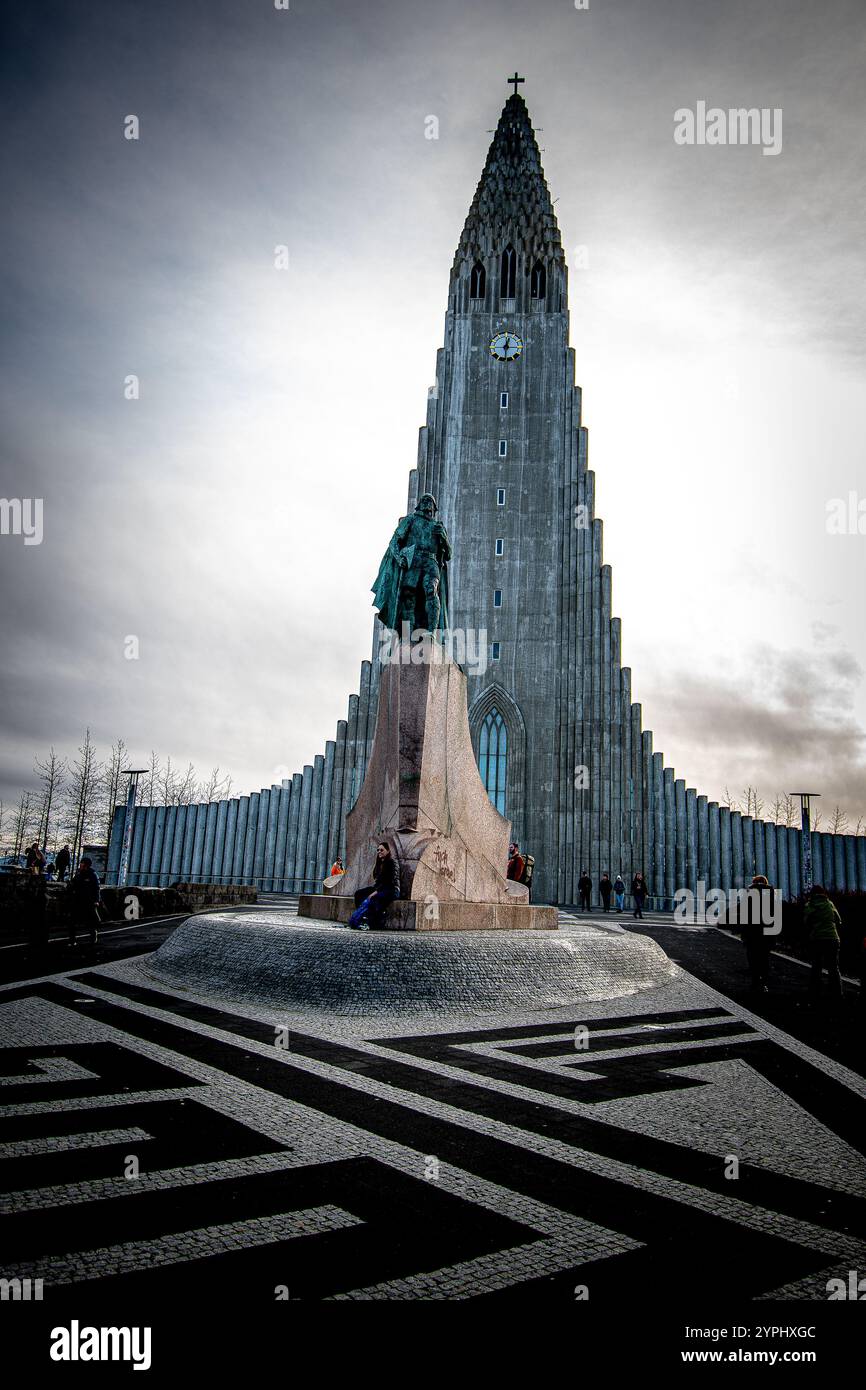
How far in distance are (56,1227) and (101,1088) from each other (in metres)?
1.95

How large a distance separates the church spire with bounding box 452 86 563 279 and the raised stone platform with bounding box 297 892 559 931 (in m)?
43.6

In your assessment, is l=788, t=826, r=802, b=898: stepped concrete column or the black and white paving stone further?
l=788, t=826, r=802, b=898: stepped concrete column

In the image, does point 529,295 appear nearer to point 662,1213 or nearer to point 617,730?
point 617,730

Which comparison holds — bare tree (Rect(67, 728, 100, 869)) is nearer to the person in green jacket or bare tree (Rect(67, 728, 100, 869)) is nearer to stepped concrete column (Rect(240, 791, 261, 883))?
stepped concrete column (Rect(240, 791, 261, 883))

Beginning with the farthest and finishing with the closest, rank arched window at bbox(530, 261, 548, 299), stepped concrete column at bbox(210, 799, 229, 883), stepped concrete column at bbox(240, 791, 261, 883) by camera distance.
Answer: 1. arched window at bbox(530, 261, 548, 299)
2. stepped concrete column at bbox(210, 799, 229, 883)
3. stepped concrete column at bbox(240, 791, 261, 883)

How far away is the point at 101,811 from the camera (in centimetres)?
5109

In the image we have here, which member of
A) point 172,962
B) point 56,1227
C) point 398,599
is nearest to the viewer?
point 56,1227

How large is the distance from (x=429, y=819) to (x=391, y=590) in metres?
3.54

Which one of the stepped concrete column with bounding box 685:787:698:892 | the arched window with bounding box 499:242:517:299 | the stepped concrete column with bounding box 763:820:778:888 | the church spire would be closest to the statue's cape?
the stepped concrete column with bounding box 685:787:698:892

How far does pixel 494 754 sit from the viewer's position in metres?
39.2

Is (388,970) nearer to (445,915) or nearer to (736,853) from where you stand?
(445,915)

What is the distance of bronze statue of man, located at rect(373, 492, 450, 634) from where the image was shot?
11.6 metres

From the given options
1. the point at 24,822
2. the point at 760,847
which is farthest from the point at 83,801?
the point at 760,847
